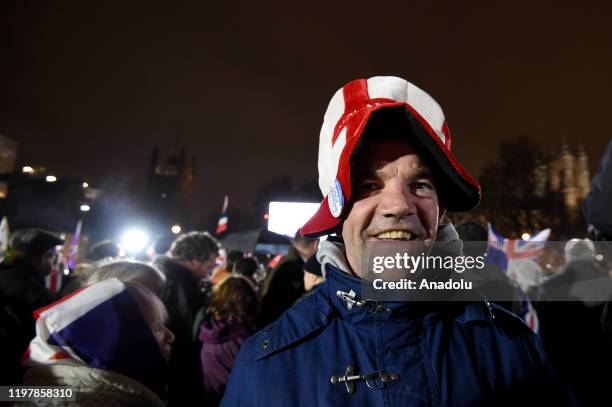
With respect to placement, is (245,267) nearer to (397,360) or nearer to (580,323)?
(580,323)

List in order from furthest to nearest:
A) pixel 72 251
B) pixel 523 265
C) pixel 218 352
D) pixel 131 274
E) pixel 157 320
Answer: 1. pixel 72 251
2. pixel 523 265
3. pixel 218 352
4. pixel 131 274
5. pixel 157 320

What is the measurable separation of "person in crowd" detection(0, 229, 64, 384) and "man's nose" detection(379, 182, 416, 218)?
337 centimetres

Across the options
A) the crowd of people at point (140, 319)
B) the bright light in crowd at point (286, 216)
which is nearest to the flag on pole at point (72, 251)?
the crowd of people at point (140, 319)

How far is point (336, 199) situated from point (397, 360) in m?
0.63

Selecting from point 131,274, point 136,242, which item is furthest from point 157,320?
point 136,242

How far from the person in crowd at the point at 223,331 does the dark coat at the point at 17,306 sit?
5.57 feet

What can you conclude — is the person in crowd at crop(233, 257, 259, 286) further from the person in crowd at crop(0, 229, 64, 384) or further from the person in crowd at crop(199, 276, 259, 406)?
the person in crowd at crop(0, 229, 64, 384)

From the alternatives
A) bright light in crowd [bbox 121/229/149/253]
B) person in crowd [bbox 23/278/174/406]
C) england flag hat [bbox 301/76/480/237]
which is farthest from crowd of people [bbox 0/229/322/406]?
bright light in crowd [bbox 121/229/149/253]

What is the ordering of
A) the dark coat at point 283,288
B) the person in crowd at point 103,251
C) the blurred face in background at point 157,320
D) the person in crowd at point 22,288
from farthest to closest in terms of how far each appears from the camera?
the person in crowd at point 103,251 < the dark coat at point 283,288 < the person in crowd at point 22,288 < the blurred face in background at point 157,320

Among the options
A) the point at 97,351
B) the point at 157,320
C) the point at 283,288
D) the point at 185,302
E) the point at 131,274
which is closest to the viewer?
the point at 97,351

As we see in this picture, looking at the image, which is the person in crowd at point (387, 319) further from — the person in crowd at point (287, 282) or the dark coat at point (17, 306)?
the person in crowd at point (287, 282)

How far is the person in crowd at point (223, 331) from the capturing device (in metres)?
4.18

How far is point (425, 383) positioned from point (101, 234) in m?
56.0

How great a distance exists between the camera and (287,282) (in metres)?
4.98
